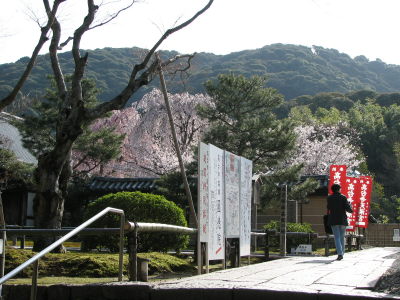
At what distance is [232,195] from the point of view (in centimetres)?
863

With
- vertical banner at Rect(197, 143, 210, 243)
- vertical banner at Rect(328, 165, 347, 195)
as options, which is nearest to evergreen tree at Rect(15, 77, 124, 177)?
vertical banner at Rect(328, 165, 347, 195)

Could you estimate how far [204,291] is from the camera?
4.39m

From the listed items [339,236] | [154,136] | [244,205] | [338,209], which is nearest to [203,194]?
[244,205]

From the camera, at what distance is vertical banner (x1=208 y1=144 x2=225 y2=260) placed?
24.8 feet

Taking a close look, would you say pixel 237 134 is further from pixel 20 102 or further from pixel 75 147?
pixel 20 102

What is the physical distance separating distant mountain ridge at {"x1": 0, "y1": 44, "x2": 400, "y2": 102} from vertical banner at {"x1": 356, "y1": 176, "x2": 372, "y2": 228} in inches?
1627

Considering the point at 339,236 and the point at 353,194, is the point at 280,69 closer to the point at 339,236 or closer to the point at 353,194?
the point at 353,194

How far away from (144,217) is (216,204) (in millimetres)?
4598

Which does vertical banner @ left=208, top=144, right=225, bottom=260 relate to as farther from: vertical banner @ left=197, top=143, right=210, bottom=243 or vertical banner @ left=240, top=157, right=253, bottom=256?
vertical banner @ left=240, top=157, right=253, bottom=256

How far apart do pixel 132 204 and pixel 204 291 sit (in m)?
7.93

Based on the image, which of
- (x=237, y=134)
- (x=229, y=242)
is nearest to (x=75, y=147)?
(x=237, y=134)

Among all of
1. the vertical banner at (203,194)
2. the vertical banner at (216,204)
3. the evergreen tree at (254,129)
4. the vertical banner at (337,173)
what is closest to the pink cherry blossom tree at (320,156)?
the evergreen tree at (254,129)

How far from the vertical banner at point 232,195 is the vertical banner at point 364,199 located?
34.3 feet

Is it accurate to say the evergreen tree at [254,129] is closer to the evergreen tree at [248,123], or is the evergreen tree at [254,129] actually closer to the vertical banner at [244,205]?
the evergreen tree at [248,123]
